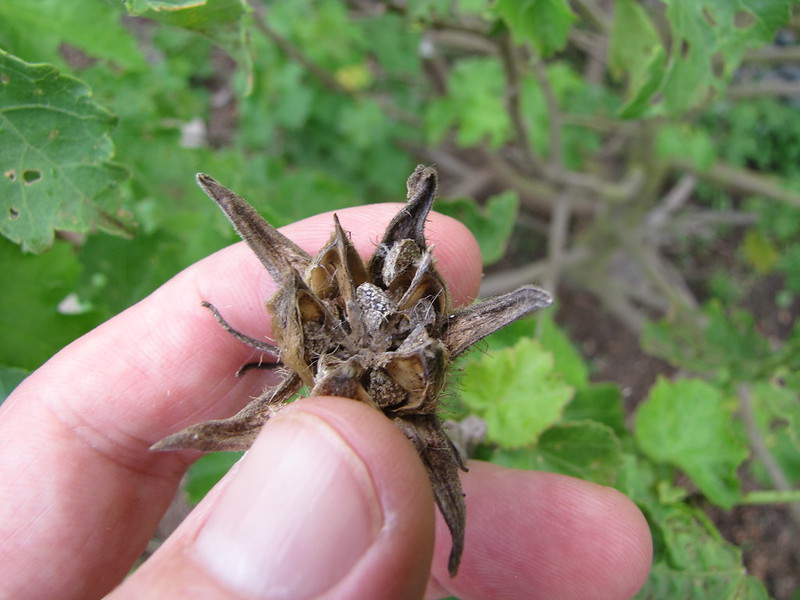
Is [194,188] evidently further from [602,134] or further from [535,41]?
[602,134]

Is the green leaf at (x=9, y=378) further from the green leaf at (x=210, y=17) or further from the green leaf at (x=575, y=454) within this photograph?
the green leaf at (x=575, y=454)

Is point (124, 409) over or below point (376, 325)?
below

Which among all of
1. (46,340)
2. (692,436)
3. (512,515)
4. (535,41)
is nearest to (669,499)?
(692,436)

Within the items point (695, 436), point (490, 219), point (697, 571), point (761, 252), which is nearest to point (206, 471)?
point (490, 219)

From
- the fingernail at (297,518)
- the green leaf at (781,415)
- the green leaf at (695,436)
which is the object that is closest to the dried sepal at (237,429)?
the fingernail at (297,518)

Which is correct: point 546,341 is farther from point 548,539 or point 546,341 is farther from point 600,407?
point 548,539

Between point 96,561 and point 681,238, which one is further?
point 681,238

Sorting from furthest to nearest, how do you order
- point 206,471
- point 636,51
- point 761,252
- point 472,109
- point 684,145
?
1. point 761,252
2. point 472,109
3. point 684,145
4. point 636,51
5. point 206,471
